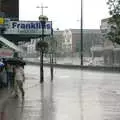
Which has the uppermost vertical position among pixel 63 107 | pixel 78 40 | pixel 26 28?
pixel 26 28

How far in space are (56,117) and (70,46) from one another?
104 m

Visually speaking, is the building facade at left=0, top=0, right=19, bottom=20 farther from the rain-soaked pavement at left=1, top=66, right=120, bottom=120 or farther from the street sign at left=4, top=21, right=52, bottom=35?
the rain-soaked pavement at left=1, top=66, right=120, bottom=120

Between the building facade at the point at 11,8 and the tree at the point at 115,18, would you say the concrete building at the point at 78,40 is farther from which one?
the tree at the point at 115,18

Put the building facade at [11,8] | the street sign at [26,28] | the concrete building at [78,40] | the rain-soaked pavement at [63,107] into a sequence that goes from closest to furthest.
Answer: the rain-soaked pavement at [63,107] < the street sign at [26,28] < the building facade at [11,8] < the concrete building at [78,40]

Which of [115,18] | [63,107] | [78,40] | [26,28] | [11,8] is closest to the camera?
[115,18]

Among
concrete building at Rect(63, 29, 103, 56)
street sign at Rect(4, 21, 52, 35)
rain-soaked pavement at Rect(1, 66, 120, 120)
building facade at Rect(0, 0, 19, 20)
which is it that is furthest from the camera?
concrete building at Rect(63, 29, 103, 56)

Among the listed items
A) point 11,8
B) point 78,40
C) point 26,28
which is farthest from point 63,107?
point 78,40

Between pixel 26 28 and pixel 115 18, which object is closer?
pixel 115 18

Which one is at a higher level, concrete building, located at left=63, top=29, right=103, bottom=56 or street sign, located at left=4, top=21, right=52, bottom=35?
street sign, located at left=4, top=21, right=52, bottom=35

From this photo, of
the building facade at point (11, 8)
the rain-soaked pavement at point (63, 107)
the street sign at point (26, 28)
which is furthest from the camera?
the building facade at point (11, 8)

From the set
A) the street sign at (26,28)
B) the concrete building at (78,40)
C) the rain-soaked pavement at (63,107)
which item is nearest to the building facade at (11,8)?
the street sign at (26,28)

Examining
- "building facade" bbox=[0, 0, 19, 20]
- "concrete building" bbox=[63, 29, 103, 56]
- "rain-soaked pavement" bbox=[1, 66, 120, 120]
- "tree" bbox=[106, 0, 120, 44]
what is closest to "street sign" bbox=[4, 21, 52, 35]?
"building facade" bbox=[0, 0, 19, 20]

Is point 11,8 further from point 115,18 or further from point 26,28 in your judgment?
point 115,18

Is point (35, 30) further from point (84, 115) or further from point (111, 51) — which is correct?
point (111, 51)
